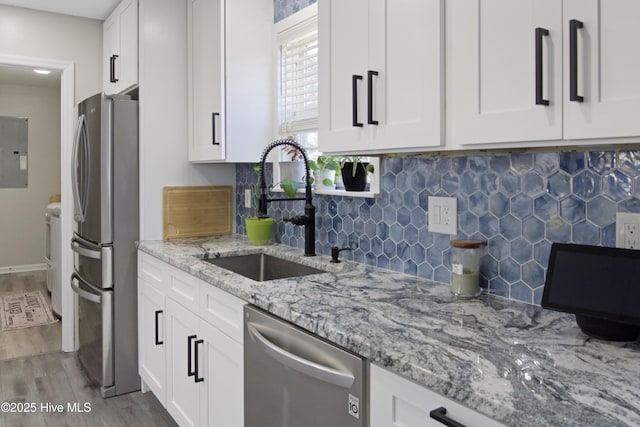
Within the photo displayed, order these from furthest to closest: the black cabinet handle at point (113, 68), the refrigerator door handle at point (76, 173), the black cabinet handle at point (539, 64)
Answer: the black cabinet handle at point (113, 68) < the refrigerator door handle at point (76, 173) < the black cabinet handle at point (539, 64)

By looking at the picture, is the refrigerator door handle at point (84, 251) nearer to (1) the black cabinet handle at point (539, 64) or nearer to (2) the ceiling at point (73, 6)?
(2) the ceiling at point (73, 6)

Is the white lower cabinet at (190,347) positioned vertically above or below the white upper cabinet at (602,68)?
below

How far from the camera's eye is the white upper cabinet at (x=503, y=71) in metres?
1.05

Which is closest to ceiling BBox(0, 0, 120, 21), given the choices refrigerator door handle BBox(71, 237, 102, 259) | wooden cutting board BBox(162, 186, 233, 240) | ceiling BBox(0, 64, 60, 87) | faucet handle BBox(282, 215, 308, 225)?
wooden cutting board BBox(162, 186, 233, 240)

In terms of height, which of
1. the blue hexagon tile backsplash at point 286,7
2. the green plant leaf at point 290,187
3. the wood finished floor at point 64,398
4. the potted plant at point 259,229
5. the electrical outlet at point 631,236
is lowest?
the wood finished floor at point 64,398

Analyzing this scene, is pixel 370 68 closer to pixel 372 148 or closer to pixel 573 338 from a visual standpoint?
pixel 372 148

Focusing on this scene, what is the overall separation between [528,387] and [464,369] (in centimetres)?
12

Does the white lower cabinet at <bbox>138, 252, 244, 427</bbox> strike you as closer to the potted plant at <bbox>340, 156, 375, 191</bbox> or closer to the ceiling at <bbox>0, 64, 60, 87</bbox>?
the potted plant at <bbox>340, 156, 375, 191</bbox>

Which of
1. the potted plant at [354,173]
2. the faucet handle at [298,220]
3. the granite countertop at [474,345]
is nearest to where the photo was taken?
the granite countertop at [474,345]

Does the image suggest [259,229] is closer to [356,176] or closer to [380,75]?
[356,176]

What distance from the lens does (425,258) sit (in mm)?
1790

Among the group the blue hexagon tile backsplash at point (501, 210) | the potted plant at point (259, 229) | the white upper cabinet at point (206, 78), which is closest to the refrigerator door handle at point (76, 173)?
the white upper cabinet at point (206, 78)

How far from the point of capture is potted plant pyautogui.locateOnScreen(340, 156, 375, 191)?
2.08 m

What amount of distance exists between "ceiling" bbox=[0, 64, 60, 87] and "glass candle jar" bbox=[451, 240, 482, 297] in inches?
217
